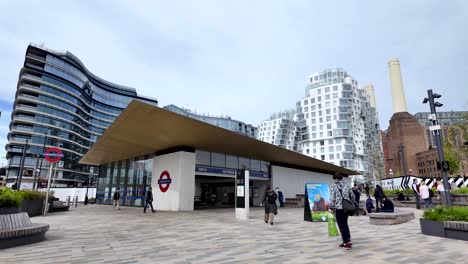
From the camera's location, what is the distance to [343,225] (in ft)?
21.1

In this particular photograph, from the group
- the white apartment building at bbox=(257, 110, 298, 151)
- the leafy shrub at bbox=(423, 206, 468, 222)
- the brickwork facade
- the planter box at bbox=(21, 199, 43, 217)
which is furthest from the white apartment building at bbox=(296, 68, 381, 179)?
the planter box at bbox=(21, 199, 43, 217)

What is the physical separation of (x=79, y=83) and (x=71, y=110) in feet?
31.6

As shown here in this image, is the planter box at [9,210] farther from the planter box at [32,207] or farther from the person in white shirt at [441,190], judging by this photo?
the person in white shirt at [441,190]

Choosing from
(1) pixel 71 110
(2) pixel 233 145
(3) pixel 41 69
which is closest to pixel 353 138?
(2) pixel 233 145

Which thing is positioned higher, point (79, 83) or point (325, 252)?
point (79, 83)

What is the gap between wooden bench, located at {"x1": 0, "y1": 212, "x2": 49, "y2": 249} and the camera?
6543 millimetres

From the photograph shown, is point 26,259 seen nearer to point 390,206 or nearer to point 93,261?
point 93,261

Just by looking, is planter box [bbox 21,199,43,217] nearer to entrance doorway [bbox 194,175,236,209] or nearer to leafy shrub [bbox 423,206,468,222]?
entrance doorway [bbox 194,175,236,209]

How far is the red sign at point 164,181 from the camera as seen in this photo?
1989 centimetres

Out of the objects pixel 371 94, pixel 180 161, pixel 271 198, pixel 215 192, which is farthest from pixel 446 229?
pixel 371 94

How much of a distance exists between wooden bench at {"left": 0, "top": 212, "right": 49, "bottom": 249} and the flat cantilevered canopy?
5.80 meters

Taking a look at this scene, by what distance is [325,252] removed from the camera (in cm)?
611

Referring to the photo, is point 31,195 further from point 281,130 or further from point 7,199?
point 281,130

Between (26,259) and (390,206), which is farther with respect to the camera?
(390,206)
